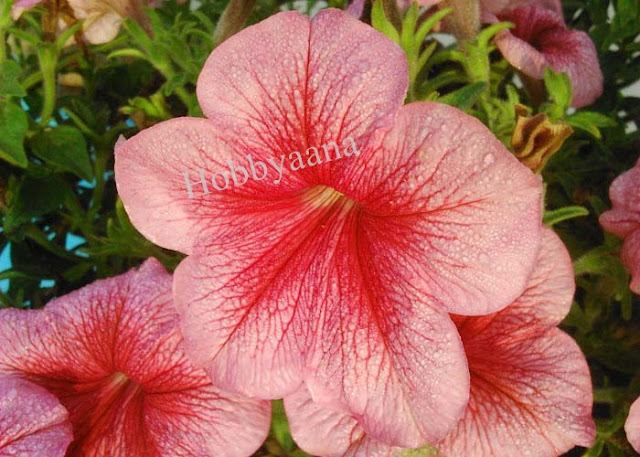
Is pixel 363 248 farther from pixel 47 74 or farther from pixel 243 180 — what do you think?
pixel 47 74

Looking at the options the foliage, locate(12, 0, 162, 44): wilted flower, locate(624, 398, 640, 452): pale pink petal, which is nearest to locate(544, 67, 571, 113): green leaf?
the foliage

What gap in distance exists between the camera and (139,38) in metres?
0.61

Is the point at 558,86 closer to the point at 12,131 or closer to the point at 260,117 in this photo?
the point at 260,117

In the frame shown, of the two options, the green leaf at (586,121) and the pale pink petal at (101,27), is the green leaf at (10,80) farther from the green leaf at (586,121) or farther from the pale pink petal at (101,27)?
the green leaf at (586,121)

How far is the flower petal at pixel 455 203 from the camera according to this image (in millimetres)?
405

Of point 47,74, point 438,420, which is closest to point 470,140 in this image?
point 438,420

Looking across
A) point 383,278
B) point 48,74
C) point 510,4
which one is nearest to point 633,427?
point 383,278

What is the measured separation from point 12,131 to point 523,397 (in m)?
0.43

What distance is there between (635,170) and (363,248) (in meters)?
0.22

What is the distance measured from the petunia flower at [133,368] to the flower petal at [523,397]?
0.46 ft

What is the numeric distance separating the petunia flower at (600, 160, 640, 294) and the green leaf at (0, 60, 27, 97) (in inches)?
17.7

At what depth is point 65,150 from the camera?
66cm

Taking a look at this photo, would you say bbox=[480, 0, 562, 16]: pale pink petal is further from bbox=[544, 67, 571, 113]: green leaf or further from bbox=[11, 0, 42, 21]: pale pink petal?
bbox=[11, 0, 42, 21]: pale pink petal

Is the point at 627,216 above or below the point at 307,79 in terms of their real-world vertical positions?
below
